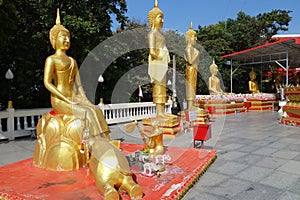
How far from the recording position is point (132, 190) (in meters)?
2.62

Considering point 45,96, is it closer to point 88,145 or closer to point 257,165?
point 88,145

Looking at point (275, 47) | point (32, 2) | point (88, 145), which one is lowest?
point (88, 145)

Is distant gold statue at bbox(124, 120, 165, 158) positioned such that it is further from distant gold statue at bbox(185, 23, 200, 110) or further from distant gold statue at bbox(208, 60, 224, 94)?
distant gold statue at bbox(208, 60, 224, 94)

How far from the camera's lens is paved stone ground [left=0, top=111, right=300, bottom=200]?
10.0 feet

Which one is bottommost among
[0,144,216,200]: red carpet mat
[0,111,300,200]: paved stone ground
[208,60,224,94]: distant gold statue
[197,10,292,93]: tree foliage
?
[0,111,300,200]: paved stone ground

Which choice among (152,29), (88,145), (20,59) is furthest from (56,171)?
(20,59)

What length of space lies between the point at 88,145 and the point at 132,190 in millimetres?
928

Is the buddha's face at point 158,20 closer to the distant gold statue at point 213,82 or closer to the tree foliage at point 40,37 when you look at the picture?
the tree foliage at point 40,37

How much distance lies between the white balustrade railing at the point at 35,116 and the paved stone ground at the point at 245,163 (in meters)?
0.36

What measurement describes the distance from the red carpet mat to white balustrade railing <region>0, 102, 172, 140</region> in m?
2.96

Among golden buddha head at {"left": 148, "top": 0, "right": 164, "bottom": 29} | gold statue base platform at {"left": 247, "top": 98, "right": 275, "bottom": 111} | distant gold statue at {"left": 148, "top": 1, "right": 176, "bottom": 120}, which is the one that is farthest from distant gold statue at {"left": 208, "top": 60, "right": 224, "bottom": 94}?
golden buddha head at {"left": 148, "top": 0, "right": 164, "bottom": 29}

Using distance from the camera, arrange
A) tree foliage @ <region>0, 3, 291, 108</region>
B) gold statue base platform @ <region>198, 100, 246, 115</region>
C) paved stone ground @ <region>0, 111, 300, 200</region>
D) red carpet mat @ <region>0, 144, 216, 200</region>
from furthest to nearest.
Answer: gold statue base platform @ <region>198, 100, 246, 115</region> → tree foliage @ <region>0, 3, 291, 108</region> → paved stone ground @ <region>0, 111, 300, 200</region> → red carpet mat @ <region>0, 144, 216, 200</region>

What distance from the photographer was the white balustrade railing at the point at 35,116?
6727 mm

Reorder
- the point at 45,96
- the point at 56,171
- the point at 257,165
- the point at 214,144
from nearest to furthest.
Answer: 1. the point at 56,171
2. the point at 257,165
3. the point at 214,144
4. the point at 45,96
